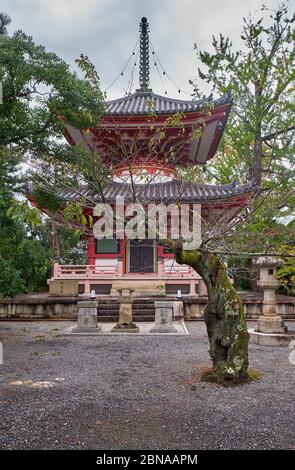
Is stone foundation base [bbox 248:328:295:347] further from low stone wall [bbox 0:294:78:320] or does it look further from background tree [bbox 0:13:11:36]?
background tree [bbox 0:13:11:36]

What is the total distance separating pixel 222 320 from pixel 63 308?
9268mm

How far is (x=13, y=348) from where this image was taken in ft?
28.4

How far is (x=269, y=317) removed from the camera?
9438mm

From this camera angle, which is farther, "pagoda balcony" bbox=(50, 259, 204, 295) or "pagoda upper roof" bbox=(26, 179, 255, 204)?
"pagoda balcony" bbox=(50, 259, 204, 295)

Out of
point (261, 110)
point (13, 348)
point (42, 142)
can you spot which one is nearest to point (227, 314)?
point (13, 348)

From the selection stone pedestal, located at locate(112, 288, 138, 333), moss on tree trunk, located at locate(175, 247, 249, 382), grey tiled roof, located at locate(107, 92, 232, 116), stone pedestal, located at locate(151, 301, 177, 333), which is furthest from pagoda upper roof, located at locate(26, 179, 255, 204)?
moss on tree trunk, located at locate(175, 247, 249, 382)

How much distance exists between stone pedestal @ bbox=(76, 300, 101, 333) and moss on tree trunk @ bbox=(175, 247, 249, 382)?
5377 millimetres

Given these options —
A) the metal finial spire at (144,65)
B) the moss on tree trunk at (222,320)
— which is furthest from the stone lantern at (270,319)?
the metal finial spire at (144,65)

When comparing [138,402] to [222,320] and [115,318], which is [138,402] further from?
[115,318]

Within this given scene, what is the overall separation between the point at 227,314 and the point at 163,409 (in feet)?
5.85

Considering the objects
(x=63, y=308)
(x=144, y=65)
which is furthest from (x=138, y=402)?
(x=144, y=65)

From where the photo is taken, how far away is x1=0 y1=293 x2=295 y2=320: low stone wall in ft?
45.3

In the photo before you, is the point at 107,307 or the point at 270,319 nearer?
the point at 270,319

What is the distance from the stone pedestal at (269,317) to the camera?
29.6ft
